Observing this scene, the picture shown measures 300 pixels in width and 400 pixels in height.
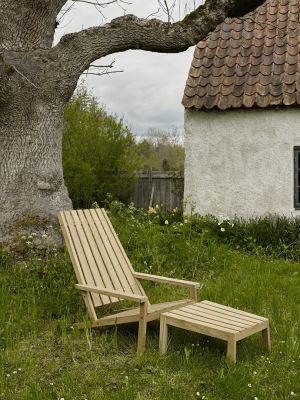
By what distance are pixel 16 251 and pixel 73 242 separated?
1151 millimetres

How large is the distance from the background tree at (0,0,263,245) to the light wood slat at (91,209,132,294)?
0.88m

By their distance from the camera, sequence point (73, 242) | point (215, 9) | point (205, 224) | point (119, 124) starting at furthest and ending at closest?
point (119, 124), point (205, 224), point (215, 9), point (73, 242)

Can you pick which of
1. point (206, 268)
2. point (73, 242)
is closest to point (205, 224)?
point (206, 268)

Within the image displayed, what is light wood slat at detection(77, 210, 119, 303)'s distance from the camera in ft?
14.6

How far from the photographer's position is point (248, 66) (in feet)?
29.3

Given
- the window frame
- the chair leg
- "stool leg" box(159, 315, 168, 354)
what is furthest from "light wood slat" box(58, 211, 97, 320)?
the window frame

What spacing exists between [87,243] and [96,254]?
0.48 feet

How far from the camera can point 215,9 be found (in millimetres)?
6070

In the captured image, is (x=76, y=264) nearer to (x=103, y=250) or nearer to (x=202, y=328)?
(x=103, y=250)

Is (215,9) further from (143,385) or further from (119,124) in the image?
(119,124)

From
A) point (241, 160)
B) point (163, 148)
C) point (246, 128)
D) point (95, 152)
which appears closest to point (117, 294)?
point (241, 160)

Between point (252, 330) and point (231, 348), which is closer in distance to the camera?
point (231, 348)

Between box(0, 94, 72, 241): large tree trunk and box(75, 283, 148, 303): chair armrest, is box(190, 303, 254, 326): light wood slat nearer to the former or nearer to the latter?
box(75, 283, 148, 303): chair armrest

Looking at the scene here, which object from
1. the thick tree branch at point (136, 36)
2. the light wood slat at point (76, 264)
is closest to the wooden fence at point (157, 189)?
the thick tree branch at point (136, 36)
